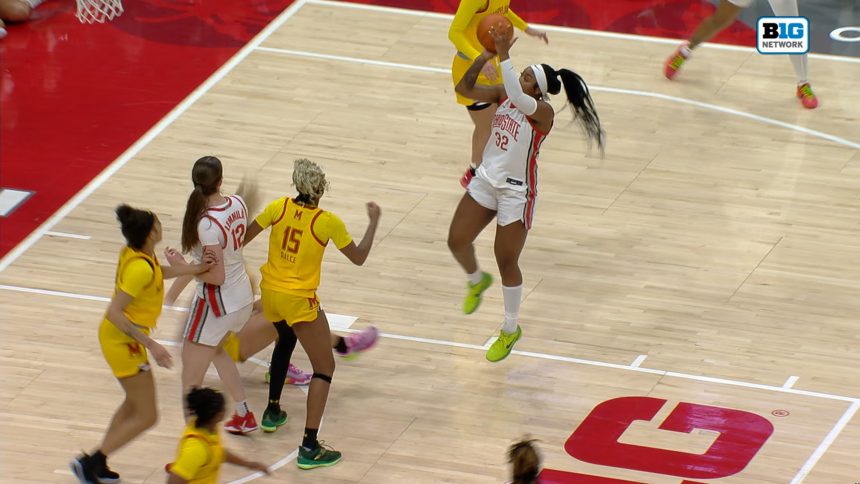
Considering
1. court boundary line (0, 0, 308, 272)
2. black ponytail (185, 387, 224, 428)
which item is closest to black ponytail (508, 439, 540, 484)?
black ponytail (185, 387, 224, 428)

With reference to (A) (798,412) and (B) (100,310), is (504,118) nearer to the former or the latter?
(A) (798,412)

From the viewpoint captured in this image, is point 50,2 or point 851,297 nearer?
point 851,297

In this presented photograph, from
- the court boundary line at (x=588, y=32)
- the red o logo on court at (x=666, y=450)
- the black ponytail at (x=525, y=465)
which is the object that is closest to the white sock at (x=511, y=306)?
the red o logo on court at (x=666, y=450)

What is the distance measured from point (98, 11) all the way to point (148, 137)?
3030 mm

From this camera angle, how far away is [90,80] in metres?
A: 15.4

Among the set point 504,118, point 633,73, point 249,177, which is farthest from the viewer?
point 633,73

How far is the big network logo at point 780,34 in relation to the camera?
606 inches

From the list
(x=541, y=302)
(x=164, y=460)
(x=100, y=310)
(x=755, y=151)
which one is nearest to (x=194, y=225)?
(x=164, y=460)

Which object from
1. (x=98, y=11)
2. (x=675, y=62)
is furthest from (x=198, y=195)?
(x=98, y=11)

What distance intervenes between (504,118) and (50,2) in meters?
8.55

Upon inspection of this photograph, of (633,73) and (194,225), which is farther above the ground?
(194,225)

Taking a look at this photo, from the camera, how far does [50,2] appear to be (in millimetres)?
17203

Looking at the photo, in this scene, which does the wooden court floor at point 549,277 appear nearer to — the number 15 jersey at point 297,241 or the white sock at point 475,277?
the white sock at point 475,277

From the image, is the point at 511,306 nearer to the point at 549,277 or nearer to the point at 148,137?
the point at 549,277
